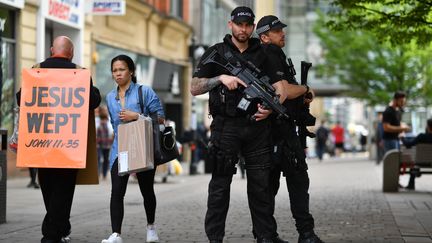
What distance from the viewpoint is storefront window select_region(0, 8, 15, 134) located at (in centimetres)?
2080

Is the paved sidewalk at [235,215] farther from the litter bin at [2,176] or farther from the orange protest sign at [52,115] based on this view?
the orange protest sign at [52,115]

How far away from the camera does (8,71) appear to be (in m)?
21.2

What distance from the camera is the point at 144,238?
888 cm

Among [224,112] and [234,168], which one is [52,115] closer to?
[224,112]

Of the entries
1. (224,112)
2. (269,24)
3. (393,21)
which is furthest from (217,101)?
(393,21)

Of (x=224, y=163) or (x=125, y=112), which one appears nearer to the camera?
(x=224, y=163)

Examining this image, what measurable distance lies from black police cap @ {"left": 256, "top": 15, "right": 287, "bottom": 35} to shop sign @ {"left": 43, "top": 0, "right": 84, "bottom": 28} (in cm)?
1504

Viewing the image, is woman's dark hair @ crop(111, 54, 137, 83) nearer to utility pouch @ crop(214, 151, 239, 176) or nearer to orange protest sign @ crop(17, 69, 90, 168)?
orange protest sign @ crop(17, 69, 90, 168)

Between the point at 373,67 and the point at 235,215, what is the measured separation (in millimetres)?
31614

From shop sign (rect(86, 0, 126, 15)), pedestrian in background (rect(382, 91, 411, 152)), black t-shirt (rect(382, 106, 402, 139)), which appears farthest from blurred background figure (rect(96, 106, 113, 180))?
black t-shirt (rect(382, 106, 402, 139))

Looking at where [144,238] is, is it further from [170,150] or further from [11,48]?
[11,48]

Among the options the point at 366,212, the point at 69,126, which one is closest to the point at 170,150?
the point at 69,126

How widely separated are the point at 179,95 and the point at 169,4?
442 centimetres

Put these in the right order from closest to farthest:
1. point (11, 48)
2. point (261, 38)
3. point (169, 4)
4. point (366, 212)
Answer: point (261, 38) < point (366, 212) < point (11, 48) < point (169, 4)
